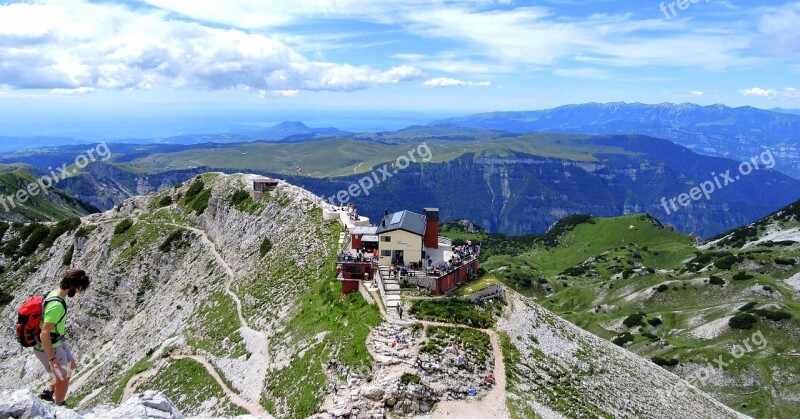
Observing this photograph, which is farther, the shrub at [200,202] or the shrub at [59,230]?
the shrub at [59,230]

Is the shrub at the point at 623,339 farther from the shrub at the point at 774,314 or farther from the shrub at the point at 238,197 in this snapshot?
the shrub at the point at 238,197

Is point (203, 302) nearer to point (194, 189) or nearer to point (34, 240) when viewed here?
point (194, 189)

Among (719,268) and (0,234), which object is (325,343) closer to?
(719,268)

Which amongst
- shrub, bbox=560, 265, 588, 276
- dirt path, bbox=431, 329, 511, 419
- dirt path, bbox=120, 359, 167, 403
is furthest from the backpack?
shrub, bbox=560, 265, 588, 276

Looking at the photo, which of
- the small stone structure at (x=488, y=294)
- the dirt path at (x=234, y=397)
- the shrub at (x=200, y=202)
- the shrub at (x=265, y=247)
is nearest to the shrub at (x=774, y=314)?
the small stone structure at (x=488, y=294)

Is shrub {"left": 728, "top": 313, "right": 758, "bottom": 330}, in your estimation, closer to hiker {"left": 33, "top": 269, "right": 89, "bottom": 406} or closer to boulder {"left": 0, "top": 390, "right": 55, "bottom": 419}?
hiker {"left": 33, "top": 269, "right": 89, "bottom": 406}

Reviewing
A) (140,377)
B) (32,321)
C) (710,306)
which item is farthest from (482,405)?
(710,306)

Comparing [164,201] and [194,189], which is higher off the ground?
[194,189]
